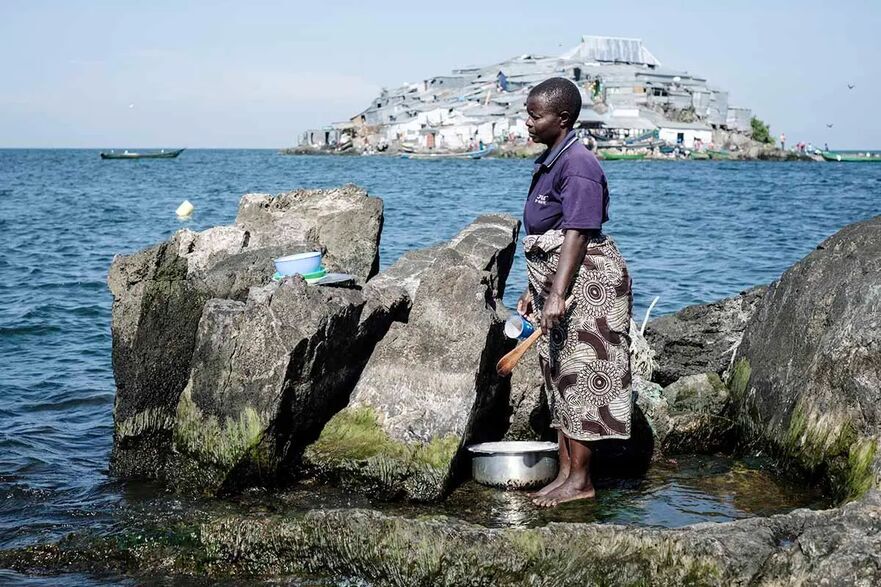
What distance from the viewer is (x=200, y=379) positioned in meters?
5.62

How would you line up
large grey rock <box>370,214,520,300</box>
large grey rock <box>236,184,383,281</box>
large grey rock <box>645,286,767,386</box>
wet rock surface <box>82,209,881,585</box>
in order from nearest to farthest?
wet rock surface <box>82,209,881,585</box> → large grey rock <box>370,214,520,300</box> → large grey rock <box>645,286,767,386</box> → large grey rock <box>236,184,383,281</box>

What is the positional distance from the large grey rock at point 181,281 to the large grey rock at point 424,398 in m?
0.51

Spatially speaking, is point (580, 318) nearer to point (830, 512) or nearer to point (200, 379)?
point (830, 512)

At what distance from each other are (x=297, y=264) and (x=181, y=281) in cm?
90

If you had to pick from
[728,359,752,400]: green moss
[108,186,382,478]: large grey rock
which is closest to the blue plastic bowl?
[108,186,382,478]: large grey rock

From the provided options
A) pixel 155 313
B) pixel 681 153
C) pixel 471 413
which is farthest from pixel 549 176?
pixel 681 153

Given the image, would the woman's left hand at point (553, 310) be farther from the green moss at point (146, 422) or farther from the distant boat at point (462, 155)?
the distant boat at point (462, 155)

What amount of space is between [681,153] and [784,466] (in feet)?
306

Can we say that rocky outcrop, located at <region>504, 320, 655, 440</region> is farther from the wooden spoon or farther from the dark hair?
the dark hair

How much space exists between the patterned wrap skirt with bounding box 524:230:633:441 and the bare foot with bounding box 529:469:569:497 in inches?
11.3

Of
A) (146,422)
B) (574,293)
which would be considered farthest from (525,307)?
(146,422)

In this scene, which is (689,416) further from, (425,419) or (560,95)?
(560,95)

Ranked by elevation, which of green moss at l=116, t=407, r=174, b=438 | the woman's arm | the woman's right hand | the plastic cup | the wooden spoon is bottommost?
green moss at l=116, t=407, r=174, b=438

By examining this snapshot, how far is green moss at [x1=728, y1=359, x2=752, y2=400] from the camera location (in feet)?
21.1
